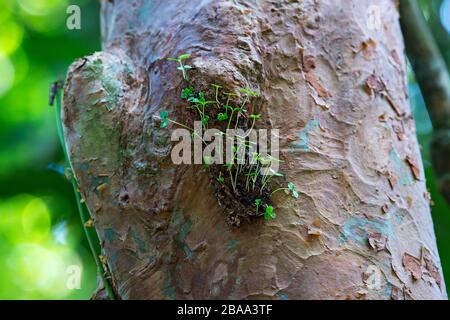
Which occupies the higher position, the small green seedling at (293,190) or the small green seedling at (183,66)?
the small green seedling at (183,66)

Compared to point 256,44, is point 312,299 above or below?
below

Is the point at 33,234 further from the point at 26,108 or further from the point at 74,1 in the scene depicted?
the point at 74,1

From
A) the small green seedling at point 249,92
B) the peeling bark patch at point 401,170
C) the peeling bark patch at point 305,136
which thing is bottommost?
the peeling bark patch at point 401,170

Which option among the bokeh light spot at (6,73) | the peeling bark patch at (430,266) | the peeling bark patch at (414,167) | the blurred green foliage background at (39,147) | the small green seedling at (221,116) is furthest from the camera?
the bokeh light spot at (6,73)

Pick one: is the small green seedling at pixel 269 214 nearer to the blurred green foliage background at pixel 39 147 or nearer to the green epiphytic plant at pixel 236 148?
the green epiphytic plant at pixel 236 148

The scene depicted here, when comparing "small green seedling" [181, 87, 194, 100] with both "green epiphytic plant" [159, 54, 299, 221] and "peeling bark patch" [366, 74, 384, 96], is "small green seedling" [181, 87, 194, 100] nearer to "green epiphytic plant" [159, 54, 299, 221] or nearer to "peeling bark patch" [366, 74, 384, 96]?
"green epiphytic plant" [159, 54, 299, 221]

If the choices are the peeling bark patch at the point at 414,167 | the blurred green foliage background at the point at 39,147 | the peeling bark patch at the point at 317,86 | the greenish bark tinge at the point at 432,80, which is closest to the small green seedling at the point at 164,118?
the peeling bark patch at the point at 317,86
